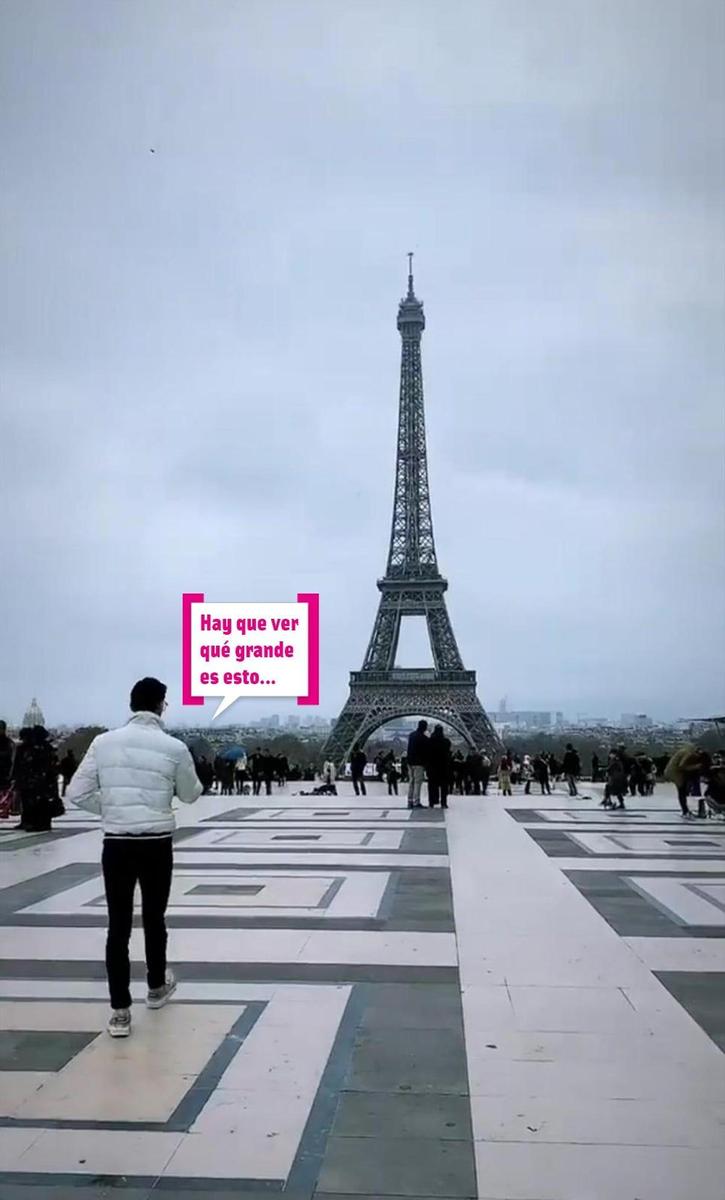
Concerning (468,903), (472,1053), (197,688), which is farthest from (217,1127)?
(197,688)

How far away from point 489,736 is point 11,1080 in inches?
2259

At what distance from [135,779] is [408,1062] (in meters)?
1.96

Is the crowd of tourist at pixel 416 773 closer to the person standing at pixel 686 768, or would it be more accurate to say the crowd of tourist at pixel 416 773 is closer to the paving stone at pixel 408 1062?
the person standing at pixel 686 768

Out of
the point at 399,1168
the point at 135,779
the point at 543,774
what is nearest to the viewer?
the point at 399,1168

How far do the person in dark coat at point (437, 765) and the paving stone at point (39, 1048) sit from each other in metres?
12.8

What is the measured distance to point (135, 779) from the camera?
5.35 meters

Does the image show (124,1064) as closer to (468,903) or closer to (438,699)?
(468,903)

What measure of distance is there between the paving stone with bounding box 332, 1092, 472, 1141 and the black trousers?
1.46m

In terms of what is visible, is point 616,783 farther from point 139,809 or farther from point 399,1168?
point 399,1168

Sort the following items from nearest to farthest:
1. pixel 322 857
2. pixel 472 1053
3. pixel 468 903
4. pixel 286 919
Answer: pixel 472 1053
pixel 286 919
pixel 468 903
pixel 322 857

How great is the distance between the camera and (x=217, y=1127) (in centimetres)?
385

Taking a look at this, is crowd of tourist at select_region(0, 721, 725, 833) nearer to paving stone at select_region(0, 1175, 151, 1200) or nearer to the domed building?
the domed building

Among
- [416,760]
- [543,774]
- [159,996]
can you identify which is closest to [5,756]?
[416,760]

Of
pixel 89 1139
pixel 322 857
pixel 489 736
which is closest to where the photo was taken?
pixel 89 1139
